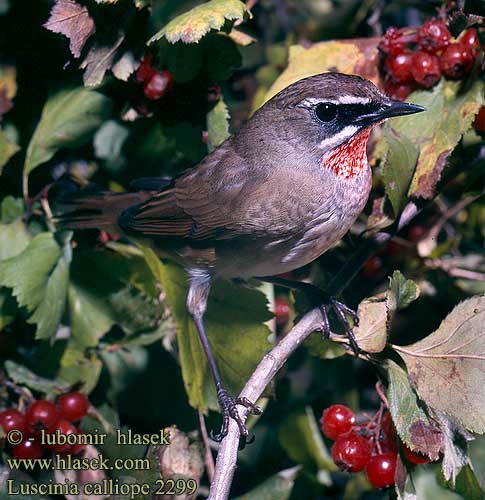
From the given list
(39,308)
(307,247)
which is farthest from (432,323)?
(39,308)

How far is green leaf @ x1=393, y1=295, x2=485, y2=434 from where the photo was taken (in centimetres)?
220

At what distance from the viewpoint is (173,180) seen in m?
3.21

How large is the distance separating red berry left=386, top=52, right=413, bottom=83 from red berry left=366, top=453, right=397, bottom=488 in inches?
52.1

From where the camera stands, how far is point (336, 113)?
2.74 m

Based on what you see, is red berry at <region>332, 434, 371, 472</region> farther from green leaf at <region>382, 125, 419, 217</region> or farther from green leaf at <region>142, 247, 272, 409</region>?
green leaf at <region>382, 125, 419, 217</region>

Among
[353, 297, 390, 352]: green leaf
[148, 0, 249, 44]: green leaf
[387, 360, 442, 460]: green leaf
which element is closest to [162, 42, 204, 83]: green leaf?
[148, 0, 249, 44]: green leaf

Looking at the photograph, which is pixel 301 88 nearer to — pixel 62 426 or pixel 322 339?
pixel 322 339

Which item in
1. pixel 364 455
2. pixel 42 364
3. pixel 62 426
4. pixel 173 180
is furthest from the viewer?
pixel 173 180

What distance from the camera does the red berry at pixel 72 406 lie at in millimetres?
2805

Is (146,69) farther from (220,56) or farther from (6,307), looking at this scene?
(6,307)

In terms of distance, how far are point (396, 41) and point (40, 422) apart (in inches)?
72.9

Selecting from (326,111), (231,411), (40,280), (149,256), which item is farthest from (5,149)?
(231,411)

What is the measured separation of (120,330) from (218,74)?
A: 44.6 inches

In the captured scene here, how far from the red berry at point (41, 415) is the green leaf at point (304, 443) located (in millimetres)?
979
